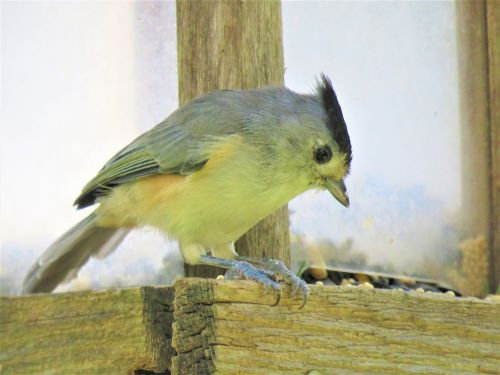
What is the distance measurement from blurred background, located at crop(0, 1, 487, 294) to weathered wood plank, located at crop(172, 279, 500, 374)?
1192 millimetres

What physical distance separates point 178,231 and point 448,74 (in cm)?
172

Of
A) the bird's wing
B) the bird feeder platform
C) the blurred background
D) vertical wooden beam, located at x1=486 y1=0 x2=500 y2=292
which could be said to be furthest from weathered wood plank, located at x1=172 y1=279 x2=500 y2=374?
vertical wooden beam, located at x1=486 y1=0 x2=500 y2=292

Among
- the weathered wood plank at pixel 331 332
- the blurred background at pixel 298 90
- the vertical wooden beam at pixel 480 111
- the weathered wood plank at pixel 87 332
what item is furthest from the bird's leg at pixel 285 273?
the vertical wooden beam at pixel 480 111

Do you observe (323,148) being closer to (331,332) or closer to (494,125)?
(331,332)

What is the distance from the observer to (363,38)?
Result: 4043 mm

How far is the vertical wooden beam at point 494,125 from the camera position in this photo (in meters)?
4.25

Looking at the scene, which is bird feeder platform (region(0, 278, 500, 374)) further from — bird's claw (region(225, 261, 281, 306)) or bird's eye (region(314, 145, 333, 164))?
bird's eye (region(314, 145, 333, 164))

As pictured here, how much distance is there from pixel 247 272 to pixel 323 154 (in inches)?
29.8

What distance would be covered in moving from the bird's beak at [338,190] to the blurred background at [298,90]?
1.45 feet

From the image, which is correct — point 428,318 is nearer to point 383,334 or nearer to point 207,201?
point 383,334

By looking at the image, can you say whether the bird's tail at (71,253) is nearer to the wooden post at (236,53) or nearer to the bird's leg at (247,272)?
the wooden post at (236,53)

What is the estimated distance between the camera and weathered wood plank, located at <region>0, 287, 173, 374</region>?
2.04 metres

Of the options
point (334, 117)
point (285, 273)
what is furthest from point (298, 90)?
point (285, 273)

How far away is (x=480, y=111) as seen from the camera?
4340 millimetres
